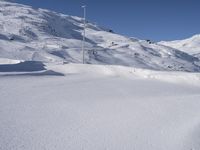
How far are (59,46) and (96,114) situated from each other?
55.8 m

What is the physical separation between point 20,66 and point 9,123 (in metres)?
9.64

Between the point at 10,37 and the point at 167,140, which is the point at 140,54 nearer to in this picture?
the point at 10,37

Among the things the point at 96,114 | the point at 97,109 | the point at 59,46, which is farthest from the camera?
the point at 59,46

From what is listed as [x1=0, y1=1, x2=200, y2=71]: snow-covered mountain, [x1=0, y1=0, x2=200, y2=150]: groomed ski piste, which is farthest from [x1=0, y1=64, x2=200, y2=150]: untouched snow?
[x1=0, y1=1, x2=200, y2=71]: snow-covered mountain

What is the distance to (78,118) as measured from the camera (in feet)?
24.2

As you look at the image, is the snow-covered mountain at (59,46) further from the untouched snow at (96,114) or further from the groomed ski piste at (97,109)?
the untouched snow at (96,114)

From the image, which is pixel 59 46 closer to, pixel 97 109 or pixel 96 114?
pixel 97 109

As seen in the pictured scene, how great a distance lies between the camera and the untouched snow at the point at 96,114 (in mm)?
5965

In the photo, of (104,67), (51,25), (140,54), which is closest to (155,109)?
(104,67)

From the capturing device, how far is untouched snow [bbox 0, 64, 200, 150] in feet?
19.6

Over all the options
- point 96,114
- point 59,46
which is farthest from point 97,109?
point 59,46

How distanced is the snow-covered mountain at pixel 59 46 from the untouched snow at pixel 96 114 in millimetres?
28915

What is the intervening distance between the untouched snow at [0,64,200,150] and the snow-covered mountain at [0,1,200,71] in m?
28.9

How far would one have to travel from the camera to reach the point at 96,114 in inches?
310
